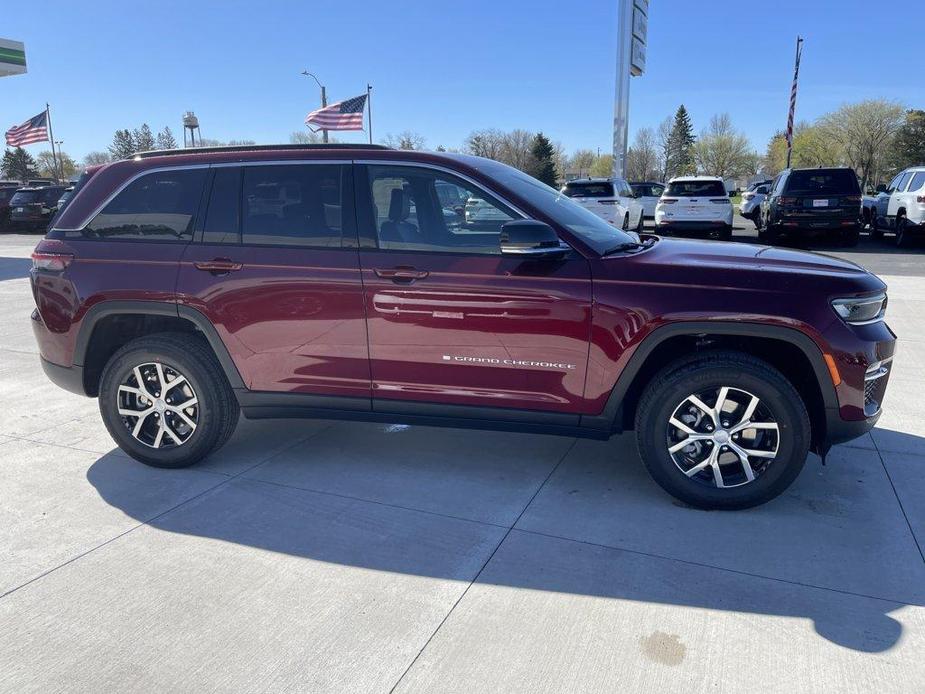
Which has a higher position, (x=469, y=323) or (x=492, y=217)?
(x=492, y=217)

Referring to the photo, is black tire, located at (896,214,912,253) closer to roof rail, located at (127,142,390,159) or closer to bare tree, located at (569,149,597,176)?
roof rail, located at (127,142,390,159)

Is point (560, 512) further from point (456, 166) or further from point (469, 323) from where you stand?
point (456, 166)

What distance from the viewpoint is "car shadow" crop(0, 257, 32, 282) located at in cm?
1280

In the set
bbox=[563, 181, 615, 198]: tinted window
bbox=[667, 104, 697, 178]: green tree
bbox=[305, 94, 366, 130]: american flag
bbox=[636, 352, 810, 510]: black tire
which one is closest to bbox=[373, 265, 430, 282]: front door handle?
bbox=[636, 352, 810, 510]: black tire

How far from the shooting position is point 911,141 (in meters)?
44.2

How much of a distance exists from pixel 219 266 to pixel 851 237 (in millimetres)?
16763

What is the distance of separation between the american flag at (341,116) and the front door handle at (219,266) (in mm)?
20596

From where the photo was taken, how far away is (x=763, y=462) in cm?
355

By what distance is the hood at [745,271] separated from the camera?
11.0 feet

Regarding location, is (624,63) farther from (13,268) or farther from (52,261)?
(52,261)

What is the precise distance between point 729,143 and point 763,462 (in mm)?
81304

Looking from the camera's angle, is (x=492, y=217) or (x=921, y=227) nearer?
(x=492, y=217)

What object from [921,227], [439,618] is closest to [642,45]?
[921,227]

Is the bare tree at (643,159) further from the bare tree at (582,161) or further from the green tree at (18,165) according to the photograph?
the green tree at (18,165)
